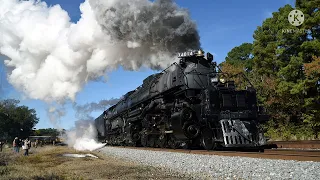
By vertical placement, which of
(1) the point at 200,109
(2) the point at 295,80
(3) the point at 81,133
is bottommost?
(3) the point at 81,133

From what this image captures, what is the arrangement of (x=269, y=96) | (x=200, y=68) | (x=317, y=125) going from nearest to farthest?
(x=200, y=68) → (x=317, y=125) → (x=269, y=96)

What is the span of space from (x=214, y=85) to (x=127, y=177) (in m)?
6.56

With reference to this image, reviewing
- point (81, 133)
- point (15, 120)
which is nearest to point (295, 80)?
point (81, 133)

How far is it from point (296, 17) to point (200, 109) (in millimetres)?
17239

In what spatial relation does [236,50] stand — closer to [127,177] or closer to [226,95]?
[226,95]

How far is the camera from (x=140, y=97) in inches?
716

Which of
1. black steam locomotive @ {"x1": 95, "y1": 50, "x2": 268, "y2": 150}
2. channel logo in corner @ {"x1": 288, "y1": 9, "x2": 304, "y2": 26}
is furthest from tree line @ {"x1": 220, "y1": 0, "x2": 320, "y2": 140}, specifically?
black steam locomotive @ {"x1": 95, "y1": 50, "x2": 268, "y2": 150}

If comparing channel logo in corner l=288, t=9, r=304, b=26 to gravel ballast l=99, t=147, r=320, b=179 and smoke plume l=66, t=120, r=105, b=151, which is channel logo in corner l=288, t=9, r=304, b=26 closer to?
gravel ballast l=99, t=147, r=320, b=179

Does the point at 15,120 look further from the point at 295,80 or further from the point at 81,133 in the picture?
the point at 295,80

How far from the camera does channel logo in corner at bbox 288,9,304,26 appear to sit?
25.0 m

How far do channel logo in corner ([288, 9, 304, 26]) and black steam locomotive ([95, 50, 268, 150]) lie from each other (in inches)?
542

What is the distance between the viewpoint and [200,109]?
1252 cm

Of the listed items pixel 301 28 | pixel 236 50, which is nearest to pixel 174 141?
pixel 301 28

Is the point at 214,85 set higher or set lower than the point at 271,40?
lower
